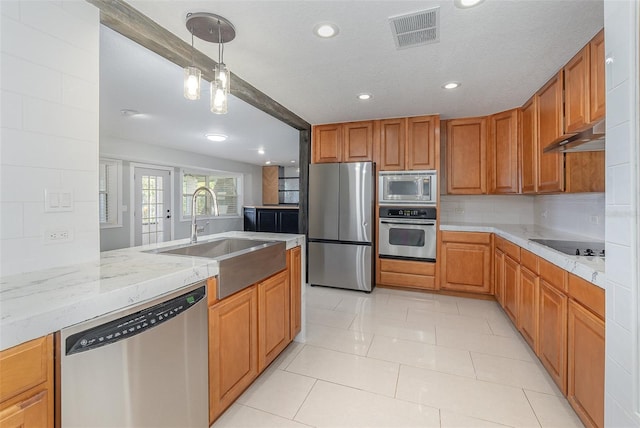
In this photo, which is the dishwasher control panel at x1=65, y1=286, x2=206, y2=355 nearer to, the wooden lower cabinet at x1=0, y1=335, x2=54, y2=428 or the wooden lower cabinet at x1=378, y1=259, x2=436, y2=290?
the wooden lower cabinet at x1=0, y1=335, x2=54, y2=428

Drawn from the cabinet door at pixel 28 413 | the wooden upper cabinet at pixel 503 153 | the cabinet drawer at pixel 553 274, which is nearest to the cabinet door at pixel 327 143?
the wooden upper cabinet at pixel 503 153

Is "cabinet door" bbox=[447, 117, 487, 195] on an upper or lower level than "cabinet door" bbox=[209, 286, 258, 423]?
upper

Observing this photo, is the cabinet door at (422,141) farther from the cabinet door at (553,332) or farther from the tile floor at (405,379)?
the cabinet door at (553,332)

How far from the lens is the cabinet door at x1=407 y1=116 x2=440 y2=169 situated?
3.57m

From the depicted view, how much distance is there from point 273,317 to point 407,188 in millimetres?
2457

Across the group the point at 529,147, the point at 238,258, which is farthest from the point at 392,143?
the point at 238,258

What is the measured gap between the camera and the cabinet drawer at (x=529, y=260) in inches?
83.4

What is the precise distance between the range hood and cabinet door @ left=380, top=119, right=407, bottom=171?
157cm

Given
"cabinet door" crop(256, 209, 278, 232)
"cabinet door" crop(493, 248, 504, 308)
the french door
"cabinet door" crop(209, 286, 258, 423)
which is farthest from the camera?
"cabinet door" crop(256, 209, 278, 232)

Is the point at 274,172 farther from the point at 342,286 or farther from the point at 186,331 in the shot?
the point at 186,331

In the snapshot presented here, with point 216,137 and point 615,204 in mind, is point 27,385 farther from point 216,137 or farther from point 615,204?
point 216,137

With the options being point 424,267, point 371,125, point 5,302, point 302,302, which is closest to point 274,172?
point 371,125

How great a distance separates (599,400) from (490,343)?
3.72 ft

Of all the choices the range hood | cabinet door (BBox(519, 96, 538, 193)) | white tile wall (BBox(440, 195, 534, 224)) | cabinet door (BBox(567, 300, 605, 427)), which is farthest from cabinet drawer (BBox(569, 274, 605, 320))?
white tile wall (BBox(440, 195, 534, 224))
